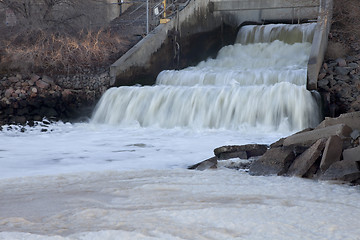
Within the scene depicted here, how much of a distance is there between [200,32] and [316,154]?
44.2ft

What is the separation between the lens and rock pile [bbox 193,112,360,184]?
796 centimetres

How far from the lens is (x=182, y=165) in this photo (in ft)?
33.5

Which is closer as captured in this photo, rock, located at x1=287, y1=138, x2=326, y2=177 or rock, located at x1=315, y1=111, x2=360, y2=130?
rock, located at x1=287, y1=138, x2=326, y2=177

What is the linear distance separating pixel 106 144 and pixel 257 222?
7877 millimetres

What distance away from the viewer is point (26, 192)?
7.44 metres

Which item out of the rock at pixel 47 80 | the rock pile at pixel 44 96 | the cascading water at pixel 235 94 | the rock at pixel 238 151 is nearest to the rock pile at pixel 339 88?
the cascading water at pixel 235 94

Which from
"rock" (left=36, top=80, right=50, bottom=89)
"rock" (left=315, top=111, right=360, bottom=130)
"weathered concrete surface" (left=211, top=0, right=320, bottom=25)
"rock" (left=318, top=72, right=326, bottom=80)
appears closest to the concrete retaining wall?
"weathered concrete surface" (left=211, top=0, right=320, bottom=25)

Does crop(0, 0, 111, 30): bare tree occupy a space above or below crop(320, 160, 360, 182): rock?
above

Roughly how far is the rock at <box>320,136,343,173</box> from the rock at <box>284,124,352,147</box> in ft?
2.51

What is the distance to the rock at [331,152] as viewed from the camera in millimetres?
8125

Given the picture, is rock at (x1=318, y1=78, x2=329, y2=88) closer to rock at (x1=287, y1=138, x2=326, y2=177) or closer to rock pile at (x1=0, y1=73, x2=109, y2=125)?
rock pile at (x1=0, y1=73, x2=109, y2=125)

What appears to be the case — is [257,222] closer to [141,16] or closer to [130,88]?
[130,88]

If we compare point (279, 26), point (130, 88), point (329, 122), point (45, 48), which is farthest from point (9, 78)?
point (329, 122)

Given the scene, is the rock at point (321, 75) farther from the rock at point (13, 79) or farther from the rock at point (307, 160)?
the rock at point (13, 79)
